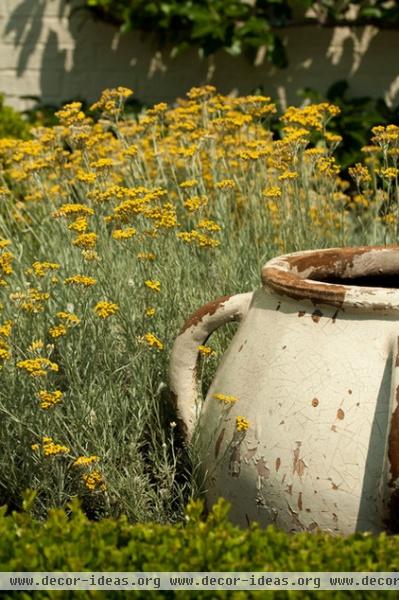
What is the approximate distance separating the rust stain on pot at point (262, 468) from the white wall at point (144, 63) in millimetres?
5813

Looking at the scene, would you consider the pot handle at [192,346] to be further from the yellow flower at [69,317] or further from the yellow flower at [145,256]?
the yellow flower at [145,256]

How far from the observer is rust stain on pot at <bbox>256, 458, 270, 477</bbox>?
2.75 m

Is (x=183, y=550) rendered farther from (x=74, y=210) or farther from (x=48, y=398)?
(x=74, y=210)

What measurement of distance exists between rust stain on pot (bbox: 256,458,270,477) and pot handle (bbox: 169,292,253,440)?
0.43 m

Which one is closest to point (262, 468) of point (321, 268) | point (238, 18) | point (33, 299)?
point (321, 268)

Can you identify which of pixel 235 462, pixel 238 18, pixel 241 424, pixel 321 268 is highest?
pixel 238 18

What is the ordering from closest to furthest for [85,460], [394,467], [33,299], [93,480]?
[394,467] < [85,460] < [93,480] < [33,299]

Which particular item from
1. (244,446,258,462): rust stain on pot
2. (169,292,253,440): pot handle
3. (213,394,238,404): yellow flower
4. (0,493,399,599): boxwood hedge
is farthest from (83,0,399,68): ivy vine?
(0,493,399,599): boxwood hedge

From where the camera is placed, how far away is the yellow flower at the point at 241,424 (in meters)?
2.77

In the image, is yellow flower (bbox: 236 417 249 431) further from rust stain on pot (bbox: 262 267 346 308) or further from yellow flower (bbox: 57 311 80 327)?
yellow flower (bbox: 57 311 80 327)

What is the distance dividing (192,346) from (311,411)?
558mm

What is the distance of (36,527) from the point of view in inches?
95.0

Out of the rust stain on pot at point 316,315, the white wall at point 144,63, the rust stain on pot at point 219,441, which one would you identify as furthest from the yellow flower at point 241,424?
the white wall at point 144,63

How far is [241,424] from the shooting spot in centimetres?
277
